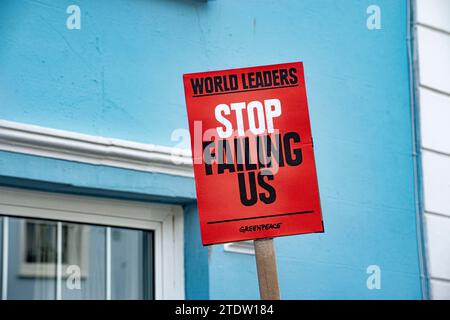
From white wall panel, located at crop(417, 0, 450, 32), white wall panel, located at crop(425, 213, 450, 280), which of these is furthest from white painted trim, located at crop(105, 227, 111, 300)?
white wall panel, located at crop(417, 0, 450, 32)

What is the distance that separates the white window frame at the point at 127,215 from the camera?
15.1ft

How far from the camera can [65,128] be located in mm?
4609

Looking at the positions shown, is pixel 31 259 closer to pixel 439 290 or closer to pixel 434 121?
pixel 439 290

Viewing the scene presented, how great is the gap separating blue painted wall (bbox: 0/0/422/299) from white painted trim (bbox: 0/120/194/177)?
40 mm

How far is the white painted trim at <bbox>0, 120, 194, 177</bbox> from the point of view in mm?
4430

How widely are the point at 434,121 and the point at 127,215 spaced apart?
1777 mm

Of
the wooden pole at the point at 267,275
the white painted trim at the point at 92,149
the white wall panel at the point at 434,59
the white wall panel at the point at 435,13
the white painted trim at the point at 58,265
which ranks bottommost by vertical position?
the wooden pole at the point at 267,275

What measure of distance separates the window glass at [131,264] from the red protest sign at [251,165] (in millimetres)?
1014

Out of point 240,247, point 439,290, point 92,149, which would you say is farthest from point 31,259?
point 439,290

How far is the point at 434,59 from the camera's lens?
5953 mm

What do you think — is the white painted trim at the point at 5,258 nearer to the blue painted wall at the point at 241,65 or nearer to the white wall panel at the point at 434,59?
the blue painted wall at the point at 241,65

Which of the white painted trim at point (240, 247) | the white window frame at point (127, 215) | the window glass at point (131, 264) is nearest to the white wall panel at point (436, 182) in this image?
the white painted trim at point (240, 247)
